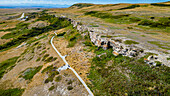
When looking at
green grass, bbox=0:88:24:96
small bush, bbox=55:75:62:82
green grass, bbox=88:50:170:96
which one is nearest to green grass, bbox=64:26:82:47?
small bush, bbox=55:75:62:82

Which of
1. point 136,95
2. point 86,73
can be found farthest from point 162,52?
point 86,73

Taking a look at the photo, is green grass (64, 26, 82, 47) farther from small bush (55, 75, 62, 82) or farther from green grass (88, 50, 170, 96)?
green grass (88, 50, 170, 96)

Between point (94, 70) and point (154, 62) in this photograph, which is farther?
point (94, 70)

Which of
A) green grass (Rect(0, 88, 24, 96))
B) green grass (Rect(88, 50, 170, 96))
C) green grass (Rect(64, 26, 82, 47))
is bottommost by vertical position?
green grass (Rect(0, 88, 24, 96))

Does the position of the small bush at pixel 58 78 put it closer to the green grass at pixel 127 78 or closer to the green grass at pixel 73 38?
the green grass at pixel 127 78

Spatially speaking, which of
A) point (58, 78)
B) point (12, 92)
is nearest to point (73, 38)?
point (58, 78)

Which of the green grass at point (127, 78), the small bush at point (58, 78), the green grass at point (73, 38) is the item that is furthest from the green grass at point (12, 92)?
the green grass at point (73, 38)

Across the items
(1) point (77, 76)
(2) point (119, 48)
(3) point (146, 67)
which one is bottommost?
(1) point (77, 76)

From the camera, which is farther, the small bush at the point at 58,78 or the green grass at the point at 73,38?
the green grass at the point at 73,38

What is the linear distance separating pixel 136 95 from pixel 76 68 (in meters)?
15.6

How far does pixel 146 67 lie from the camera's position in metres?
19.1

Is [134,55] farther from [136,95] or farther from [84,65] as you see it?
[84,65]

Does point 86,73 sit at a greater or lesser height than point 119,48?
lesser

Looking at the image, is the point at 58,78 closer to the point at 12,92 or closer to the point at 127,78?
the point at 12,92
